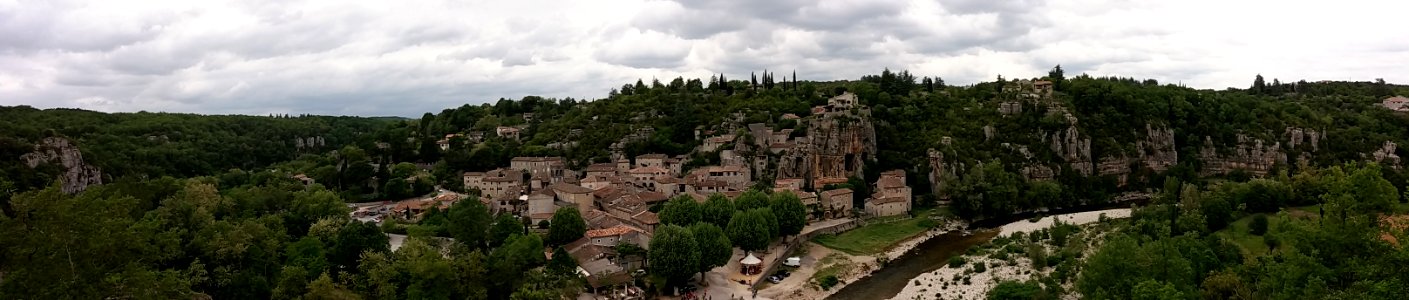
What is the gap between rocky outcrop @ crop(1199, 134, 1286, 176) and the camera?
78.9 metres

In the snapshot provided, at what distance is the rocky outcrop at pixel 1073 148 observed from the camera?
7394cm

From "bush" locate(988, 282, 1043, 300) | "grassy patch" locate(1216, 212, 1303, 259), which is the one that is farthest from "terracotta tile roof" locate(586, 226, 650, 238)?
"grassy patch" locate(1216, 212, 1303, 259)

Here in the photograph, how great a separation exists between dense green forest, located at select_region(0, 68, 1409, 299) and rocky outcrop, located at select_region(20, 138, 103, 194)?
859 mm

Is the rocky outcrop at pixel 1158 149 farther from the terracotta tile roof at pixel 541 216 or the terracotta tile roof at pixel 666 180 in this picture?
the terracotta tile roof at pixel 541 216

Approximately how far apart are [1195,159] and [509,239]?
7692cm

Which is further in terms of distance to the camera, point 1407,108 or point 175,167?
point 1407,108

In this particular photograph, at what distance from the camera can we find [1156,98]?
8788cm

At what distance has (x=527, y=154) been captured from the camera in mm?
73188

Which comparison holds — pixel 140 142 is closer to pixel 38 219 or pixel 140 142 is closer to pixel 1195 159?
pixel 38 219

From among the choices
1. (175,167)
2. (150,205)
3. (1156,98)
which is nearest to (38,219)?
(150,205)

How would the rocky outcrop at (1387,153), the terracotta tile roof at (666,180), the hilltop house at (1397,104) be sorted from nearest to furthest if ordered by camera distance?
the terracotta tile roof at (666,180) → the rocky outcrop at (1387,153) → the hilltop house at (1397,104)

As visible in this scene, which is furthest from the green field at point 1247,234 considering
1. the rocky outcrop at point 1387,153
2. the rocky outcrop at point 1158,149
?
the rocky outcrop at point 1387,153

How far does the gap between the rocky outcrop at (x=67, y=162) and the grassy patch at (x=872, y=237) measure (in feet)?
164

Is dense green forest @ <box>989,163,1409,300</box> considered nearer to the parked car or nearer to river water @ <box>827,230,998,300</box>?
river water @ <box>827,230,998,300</box>
